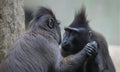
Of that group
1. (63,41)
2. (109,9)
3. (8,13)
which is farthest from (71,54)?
(109,9)

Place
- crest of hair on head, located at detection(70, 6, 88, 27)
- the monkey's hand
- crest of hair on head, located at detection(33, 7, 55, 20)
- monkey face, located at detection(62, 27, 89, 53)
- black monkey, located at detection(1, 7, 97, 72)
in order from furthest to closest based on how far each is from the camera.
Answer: crest of hair on head, located at detection(70, 6, 88, 27)
monkey face, located at detection(62, 27, 89, 53)
crest of hair on head, located at detection(33, 7, 55, 20)
the monkey's hand
black monkey, located at detection(1, 7, 97, 72)

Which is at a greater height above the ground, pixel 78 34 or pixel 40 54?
pixel 78 34

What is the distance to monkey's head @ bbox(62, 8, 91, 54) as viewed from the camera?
8.01 metres

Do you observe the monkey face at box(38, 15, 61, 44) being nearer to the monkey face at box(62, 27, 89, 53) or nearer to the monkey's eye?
the monkey's eye

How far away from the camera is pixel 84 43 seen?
818cm

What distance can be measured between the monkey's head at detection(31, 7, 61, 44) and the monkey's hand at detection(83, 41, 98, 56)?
0.56 m

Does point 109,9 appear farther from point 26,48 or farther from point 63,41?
point 26,48

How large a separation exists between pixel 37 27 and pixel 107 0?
5879 millimetres

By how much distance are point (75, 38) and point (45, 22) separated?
2.39 ft

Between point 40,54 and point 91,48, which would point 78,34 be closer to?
point 91,48

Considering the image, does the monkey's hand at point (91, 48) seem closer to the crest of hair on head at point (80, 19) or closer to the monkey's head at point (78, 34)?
the monkey's head at point (78, 34)

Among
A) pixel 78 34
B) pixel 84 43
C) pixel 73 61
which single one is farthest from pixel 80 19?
pixel 73 61

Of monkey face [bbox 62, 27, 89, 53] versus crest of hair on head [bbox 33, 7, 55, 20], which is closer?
crest of hair on head [bbox 33, 7, 55, 20]

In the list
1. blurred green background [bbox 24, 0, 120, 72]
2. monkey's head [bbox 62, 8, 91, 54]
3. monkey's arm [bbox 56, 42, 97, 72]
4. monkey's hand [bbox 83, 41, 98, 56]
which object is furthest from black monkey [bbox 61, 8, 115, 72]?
blurred green background [bbox 24, 0, 120, 72]
